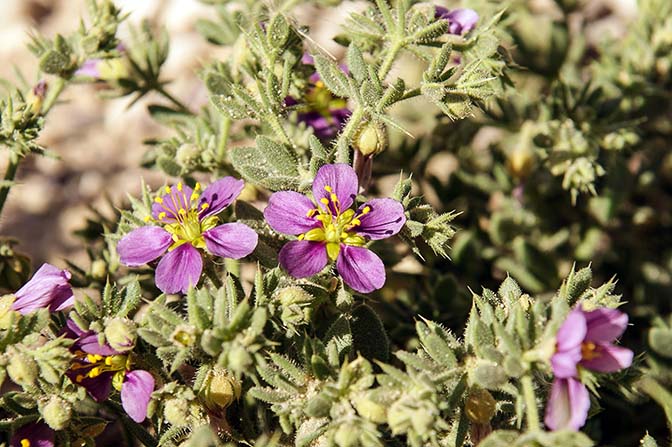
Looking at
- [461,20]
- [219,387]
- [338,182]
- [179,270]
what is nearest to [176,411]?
[219,387]

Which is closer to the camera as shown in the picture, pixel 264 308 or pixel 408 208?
pixel 264 308

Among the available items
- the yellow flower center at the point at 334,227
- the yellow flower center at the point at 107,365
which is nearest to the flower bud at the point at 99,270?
the yellow flower center at the point at 107,365

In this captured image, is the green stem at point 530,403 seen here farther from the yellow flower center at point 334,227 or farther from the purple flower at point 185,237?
the purple flower at point 185,237

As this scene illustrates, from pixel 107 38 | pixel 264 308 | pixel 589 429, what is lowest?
pixel 589 429

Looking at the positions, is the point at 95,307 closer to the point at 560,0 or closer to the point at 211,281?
Result: the point at 211,281

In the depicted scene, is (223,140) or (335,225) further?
(223,140)

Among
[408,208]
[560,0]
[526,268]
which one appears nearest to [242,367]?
[408,208]

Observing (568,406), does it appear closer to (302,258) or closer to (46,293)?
(302,258)
